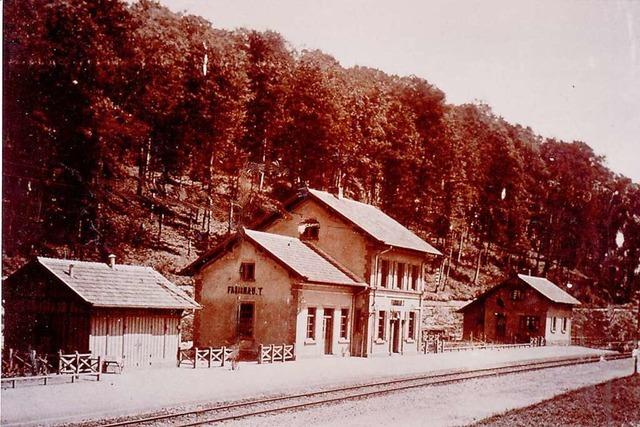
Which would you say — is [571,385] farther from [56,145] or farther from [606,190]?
[56,145]

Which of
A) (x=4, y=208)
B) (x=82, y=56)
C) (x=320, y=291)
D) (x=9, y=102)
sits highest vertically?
(x=82, y=56)

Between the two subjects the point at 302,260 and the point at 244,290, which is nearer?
the point at 244,290

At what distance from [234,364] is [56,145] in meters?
6.31

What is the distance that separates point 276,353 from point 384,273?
6.47 m

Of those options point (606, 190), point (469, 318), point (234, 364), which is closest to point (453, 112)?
point (606, 190)

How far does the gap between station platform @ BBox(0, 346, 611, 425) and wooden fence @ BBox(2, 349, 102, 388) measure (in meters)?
0.14

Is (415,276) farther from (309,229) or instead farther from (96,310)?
(96,310)

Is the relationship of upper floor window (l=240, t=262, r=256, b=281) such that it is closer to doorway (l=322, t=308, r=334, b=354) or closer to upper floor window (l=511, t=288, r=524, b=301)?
doorway (l=322, t=308, r=334, b=354)

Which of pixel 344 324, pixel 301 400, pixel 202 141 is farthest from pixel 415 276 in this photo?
pixel 202 141

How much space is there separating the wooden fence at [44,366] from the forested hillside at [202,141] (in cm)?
127

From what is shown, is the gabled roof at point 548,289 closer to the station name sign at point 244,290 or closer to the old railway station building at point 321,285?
the old railway station building at point 321,285

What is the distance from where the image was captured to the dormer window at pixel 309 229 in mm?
18359

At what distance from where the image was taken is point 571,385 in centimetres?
1505

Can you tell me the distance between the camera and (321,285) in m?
18.3
